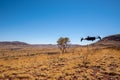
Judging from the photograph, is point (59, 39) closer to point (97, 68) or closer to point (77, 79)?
point (97, 68)

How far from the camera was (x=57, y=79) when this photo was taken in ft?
86.7

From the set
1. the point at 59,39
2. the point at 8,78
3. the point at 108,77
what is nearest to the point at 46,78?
the point at 8,78

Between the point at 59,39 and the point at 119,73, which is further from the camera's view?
the point at 59,39

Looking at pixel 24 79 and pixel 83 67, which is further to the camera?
pixel 83 67

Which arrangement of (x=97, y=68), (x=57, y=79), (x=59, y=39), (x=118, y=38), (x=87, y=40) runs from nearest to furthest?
(x=57, y=79) → (x=97, y=68) → (x=87, y=40) → (x=59, y=39) → (x=118, y=38)

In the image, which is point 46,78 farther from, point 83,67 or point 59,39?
point 59,39

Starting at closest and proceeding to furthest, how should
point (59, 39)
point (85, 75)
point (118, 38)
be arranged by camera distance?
point (85, 75), point (59, 39), point (118, 38)

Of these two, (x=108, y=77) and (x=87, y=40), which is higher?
(x=87, y=40)

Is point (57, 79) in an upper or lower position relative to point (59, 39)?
lower

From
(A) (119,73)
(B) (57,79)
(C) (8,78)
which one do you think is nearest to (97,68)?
(A) (119,73)

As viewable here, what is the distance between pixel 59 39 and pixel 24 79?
5536 centimetres

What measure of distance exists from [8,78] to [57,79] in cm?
791

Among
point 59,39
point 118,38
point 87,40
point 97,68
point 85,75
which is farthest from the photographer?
point 118,38

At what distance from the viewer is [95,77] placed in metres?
27.3
